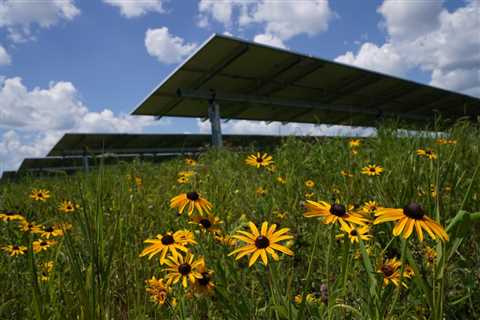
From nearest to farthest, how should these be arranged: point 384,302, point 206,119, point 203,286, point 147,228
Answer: point 384,302, point 203,286, point 147,228, point 206,119

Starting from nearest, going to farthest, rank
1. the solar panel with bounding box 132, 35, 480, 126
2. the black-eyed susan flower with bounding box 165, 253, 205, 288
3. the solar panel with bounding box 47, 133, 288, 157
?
the black-eyed susan flower with bounding box 165, 253, 205, 288, the solar panel with bounding box 132, 35, 480, 126, the solar panel with bounding box 47, 133, 288, 157

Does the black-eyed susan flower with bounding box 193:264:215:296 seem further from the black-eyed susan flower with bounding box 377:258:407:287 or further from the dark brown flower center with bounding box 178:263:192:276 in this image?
the black-eyed susan flower with bounding box 377:258:407:287

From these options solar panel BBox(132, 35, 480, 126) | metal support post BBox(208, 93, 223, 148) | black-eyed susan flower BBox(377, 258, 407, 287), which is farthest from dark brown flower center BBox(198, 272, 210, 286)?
metal support post BBox(208, 93, 223, 148)

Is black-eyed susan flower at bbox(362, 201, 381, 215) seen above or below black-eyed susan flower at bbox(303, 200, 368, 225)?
below

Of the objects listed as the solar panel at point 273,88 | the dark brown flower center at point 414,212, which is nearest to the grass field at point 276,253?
the dark brown flower center at point 414,212

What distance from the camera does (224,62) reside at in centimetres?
1042

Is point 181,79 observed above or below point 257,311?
above

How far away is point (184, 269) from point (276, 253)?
0.28 m

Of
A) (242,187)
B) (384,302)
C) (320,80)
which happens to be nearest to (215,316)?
(384,302)

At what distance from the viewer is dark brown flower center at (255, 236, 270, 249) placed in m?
0.86

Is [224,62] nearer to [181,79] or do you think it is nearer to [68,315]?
[181,79]

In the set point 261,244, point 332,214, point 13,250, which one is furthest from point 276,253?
point 13,250

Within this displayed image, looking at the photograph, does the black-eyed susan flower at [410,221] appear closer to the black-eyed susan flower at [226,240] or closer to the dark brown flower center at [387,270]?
the dark brown flower center at [387,270]

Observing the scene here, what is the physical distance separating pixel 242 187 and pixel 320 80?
1177 cm
